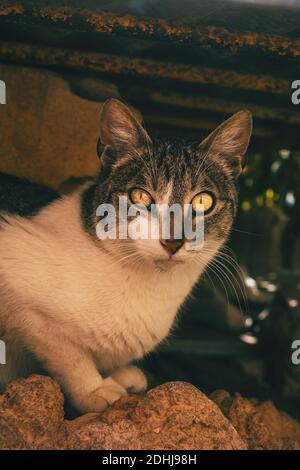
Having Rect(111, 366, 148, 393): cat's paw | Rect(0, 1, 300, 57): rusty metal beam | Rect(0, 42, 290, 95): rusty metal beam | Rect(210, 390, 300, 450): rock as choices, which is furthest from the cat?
Rect(0, 42, 290, 95): rusty metal beam

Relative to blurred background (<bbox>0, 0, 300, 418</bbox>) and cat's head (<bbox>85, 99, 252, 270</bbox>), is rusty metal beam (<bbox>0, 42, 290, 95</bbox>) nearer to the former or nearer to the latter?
blurred background (<bbox>0, 0, 300, 418</bbox>)

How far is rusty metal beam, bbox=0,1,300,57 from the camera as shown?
2170 millimetres

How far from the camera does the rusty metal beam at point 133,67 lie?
8.62 ft

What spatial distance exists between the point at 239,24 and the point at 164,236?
100cm

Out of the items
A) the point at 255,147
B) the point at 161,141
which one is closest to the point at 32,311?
the point at 161,141

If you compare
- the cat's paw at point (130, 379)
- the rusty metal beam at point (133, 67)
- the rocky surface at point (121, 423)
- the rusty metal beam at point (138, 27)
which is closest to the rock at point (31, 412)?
the rocky surface at point (121, 423)

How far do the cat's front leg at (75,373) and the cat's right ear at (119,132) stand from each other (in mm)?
830

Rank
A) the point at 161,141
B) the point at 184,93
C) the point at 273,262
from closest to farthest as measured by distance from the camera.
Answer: the point at 161,141 < the point at 184,93 < the point at 273,262

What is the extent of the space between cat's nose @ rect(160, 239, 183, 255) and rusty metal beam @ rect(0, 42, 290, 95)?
1.12 m

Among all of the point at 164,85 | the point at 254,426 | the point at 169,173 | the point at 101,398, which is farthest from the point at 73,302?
the point at 164,85

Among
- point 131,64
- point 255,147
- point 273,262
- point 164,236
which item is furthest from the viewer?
point 273,262

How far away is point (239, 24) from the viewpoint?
2.28 metres

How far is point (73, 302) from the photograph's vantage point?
2195 mm

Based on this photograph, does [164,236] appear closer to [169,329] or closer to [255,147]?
[169,329]
